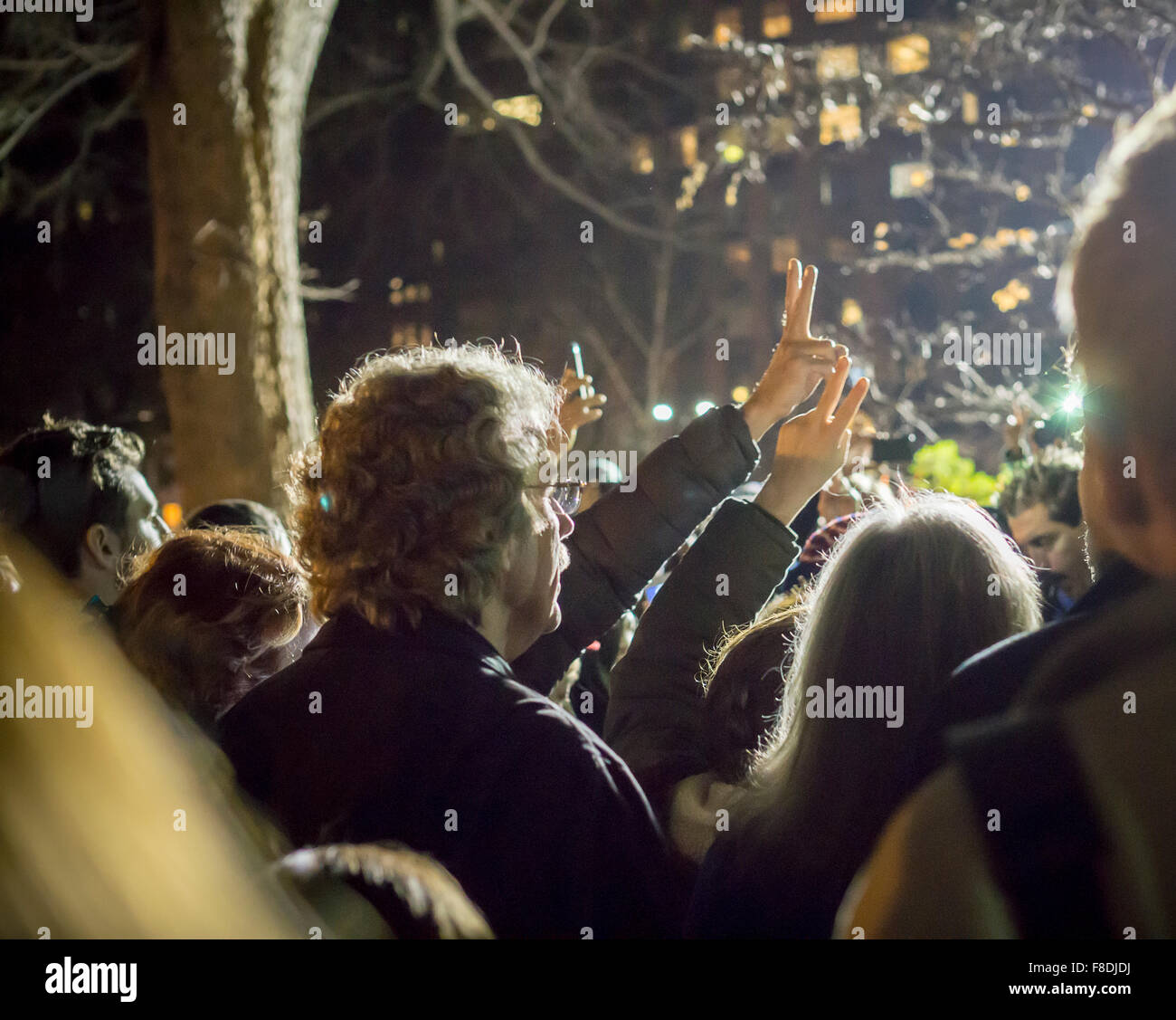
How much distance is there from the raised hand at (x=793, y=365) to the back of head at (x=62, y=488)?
6.03 ft

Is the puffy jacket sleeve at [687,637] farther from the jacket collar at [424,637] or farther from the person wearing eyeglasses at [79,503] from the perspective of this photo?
the person wearing eyeglasses at [79,503]

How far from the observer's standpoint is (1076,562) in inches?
173

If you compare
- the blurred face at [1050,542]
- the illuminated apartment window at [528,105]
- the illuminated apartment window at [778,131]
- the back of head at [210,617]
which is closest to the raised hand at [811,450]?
the back of head at [210,617]

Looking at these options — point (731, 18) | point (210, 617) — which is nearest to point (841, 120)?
point (210, 617)

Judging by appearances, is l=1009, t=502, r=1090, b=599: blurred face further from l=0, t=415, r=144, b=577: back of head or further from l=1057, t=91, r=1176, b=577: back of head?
l=1057, t=91, r=1176, b=577: back of head

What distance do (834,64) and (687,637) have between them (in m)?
10.9

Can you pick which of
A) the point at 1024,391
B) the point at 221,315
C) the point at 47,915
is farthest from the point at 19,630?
the point at 1024,391

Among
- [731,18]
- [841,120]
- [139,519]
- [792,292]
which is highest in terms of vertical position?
[731,18]

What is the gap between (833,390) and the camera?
2248 mm

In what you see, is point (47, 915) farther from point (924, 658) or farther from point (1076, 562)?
point (1076, 562)

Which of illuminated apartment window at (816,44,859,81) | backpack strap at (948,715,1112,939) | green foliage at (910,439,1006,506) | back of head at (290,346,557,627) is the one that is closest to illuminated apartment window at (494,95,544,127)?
illuminated apartment window at (816,44,859,81)

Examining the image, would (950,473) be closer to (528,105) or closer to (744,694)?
(744,694)

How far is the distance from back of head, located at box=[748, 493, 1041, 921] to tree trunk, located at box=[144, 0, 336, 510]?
4.15 meters

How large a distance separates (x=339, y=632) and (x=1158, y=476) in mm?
1205
